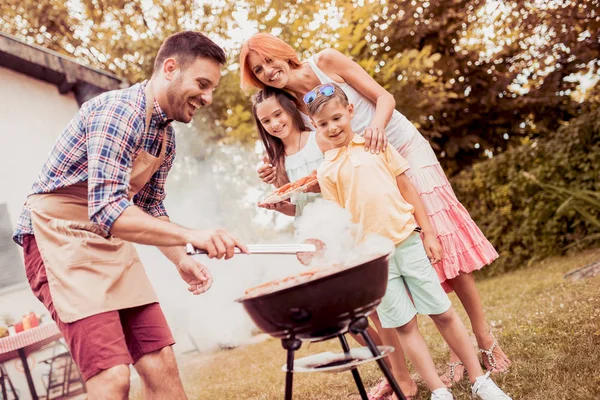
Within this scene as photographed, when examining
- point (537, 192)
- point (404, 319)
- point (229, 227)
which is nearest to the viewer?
point (404, 319)

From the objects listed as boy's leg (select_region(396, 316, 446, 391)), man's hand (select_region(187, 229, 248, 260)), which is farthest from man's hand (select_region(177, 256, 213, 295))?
boy's leg (select_region(396, 316, 446, 391))

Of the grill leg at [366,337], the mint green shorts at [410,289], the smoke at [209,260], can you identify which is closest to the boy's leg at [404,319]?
the mint green shorts at [410,289]

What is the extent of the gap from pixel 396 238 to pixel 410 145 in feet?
2.42

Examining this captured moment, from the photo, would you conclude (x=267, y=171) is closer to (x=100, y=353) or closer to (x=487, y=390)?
(x=100, y=353)

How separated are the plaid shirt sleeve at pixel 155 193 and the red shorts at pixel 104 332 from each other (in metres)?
0.50

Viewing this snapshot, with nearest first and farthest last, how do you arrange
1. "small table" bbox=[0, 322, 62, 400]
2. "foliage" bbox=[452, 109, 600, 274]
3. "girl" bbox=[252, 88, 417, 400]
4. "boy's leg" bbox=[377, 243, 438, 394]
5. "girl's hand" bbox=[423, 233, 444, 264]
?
"boy's leg" bbox=[377, 243, 438, 394]
"girl's hand" bbox=[423, 233, 444, 264]
"girl" bbox=[252, 88, 417, 400]
"small table" bbox=[0, 322, 62, 400]
"foliage" bbox=[452, 109, 600, 274]

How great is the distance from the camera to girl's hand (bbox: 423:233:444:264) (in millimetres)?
2830

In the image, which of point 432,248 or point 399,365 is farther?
point 399,365

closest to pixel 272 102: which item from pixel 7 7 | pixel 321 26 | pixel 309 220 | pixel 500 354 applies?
pixel 309 220

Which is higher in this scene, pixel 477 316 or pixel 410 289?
pixel 410 289

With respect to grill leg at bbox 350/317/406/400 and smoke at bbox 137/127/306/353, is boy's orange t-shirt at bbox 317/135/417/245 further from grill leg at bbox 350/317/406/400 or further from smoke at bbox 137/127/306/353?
smoke at bbox 137/127/306/353

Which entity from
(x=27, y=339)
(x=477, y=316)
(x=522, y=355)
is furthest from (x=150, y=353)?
(x=27, y=339)

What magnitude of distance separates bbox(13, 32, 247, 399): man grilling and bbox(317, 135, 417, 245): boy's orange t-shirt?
29.7 inches

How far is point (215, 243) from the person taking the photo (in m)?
1.97
